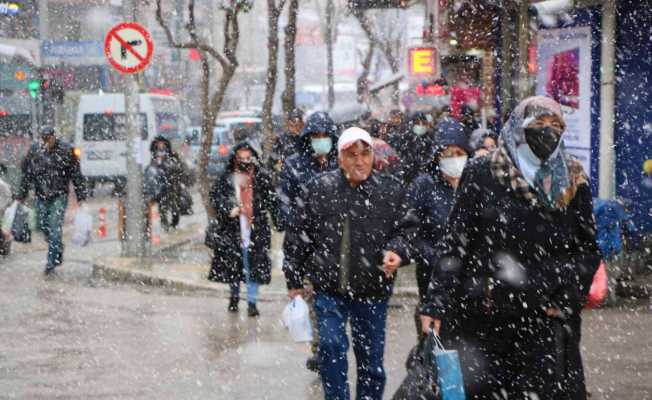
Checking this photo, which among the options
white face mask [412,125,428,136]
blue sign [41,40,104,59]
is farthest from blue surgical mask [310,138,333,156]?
blue sign [41,40,104,59]

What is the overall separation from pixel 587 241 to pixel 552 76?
8922mm

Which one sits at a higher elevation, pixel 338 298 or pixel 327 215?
pixel 327 215

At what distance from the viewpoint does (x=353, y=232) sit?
6.01 metres

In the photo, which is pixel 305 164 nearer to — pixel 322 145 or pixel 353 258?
pixel 322 145

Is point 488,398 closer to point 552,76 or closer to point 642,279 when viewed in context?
point 642,279

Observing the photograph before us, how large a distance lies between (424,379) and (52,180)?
935 centimetres

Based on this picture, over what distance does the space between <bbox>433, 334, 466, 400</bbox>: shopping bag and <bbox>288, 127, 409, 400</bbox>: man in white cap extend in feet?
5.49

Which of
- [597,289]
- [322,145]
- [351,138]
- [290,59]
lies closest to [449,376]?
[597,289]

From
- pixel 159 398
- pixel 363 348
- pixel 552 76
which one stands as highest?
pixel 552 76

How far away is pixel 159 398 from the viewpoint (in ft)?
23.8

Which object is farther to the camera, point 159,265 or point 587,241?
point 159,265

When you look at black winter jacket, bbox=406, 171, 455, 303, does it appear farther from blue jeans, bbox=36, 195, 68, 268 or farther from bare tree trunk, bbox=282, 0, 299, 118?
bare tree trunk, bbox=282, 0, 299, 118

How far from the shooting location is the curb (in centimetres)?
1147

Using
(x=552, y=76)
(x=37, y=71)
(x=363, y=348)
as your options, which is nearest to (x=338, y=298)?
(x=363, y=348)
